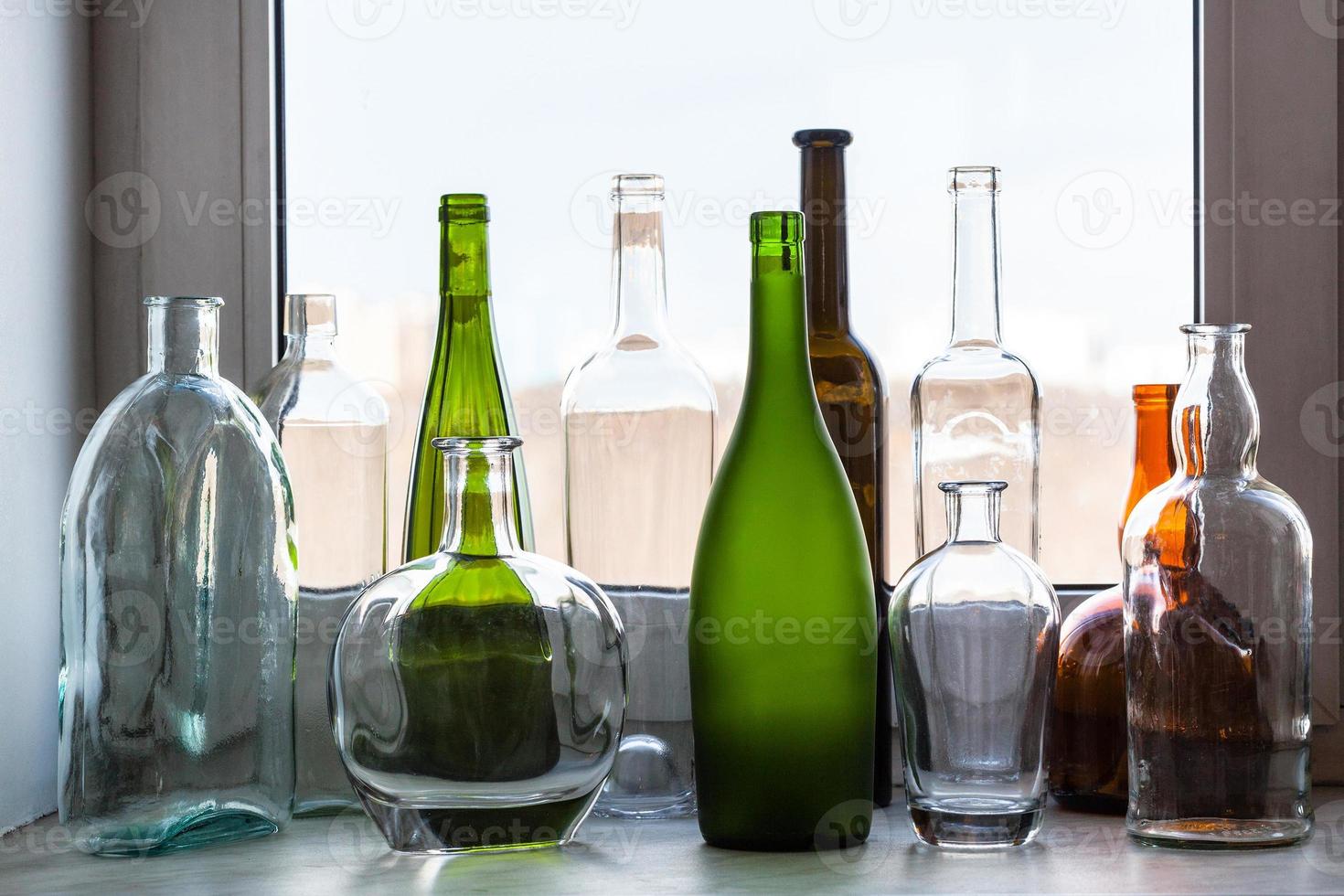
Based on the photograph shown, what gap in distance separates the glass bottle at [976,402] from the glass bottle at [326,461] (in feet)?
1.26

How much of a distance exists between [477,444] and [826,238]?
0.29 metres

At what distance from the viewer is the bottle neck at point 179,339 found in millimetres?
816

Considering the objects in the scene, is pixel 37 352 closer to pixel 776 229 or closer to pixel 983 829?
pixel 776 229

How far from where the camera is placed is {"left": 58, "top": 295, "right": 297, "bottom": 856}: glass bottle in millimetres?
780

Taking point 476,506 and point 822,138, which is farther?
point 822,138

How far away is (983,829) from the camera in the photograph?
30.4 inches

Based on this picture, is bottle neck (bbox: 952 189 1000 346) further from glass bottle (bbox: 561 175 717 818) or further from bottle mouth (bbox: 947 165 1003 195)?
glass bottle (bbox: 561 175 717 818)

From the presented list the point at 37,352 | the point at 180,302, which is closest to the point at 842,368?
the point at 180,302
